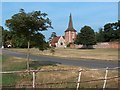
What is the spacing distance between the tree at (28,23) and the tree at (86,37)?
8961 cm

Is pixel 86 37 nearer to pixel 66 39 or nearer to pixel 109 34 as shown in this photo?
pixel 109 34

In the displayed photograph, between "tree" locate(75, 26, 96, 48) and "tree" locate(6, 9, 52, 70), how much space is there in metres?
89.6

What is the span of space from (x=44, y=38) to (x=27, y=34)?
1.32 m

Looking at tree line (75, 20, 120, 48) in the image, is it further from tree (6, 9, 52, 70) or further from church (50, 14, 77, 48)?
tree (6, 9, 52, 70)

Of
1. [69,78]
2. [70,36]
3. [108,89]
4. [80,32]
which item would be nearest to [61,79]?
[69,78]

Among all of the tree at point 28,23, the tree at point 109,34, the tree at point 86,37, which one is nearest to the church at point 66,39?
the tree at point 109,34

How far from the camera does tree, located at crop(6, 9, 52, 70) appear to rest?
19.1 meters

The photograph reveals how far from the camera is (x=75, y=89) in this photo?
1304 cm

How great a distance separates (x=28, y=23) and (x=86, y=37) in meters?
92.7

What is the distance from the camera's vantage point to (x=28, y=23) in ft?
63.6

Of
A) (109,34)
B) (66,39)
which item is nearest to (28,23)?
(109,34)

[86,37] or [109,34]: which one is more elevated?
[109,34]

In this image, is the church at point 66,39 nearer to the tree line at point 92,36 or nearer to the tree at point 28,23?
the tree line at point 92,36

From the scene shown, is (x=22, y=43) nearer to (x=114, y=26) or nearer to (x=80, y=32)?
(x=80, y=32)
